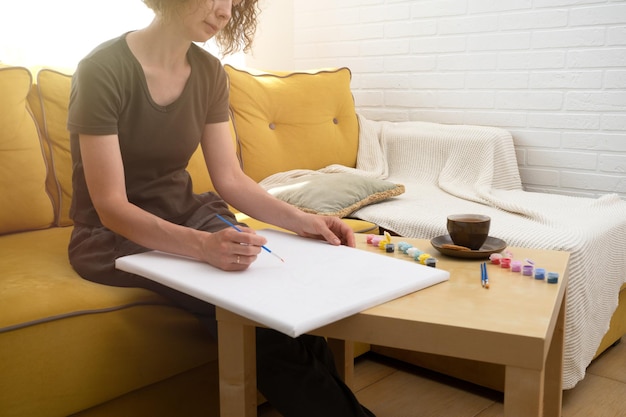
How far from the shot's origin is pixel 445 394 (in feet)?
5.56

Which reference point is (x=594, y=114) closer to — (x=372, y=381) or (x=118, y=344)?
(x=372, y=381)

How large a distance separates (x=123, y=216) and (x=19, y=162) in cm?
62

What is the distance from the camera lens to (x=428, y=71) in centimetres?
267

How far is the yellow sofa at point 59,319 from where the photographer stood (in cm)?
115

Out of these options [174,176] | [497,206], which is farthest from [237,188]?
[497,206]

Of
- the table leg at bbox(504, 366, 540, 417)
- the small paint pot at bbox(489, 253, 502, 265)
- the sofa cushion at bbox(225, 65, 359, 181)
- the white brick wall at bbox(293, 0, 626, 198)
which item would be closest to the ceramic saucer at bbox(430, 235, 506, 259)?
the small paint pot at bbox(489, 253, 502, 265)

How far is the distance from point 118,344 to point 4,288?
0.23 m

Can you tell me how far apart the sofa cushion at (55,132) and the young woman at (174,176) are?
38 centimetres

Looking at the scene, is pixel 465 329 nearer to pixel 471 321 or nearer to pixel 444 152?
pixel 471 321

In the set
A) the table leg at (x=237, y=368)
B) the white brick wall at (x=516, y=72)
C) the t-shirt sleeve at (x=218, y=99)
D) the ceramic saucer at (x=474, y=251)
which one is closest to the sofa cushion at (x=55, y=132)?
the t-shirt sleeve at (x=218, y=99)

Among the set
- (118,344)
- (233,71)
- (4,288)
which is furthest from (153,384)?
(233,71)

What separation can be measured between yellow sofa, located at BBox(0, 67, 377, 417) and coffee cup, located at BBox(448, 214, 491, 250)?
0.54 metres

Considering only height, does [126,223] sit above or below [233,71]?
below

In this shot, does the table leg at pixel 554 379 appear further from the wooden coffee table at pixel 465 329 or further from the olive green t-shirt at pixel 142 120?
the olive green t-shirt at pixel 142 120
